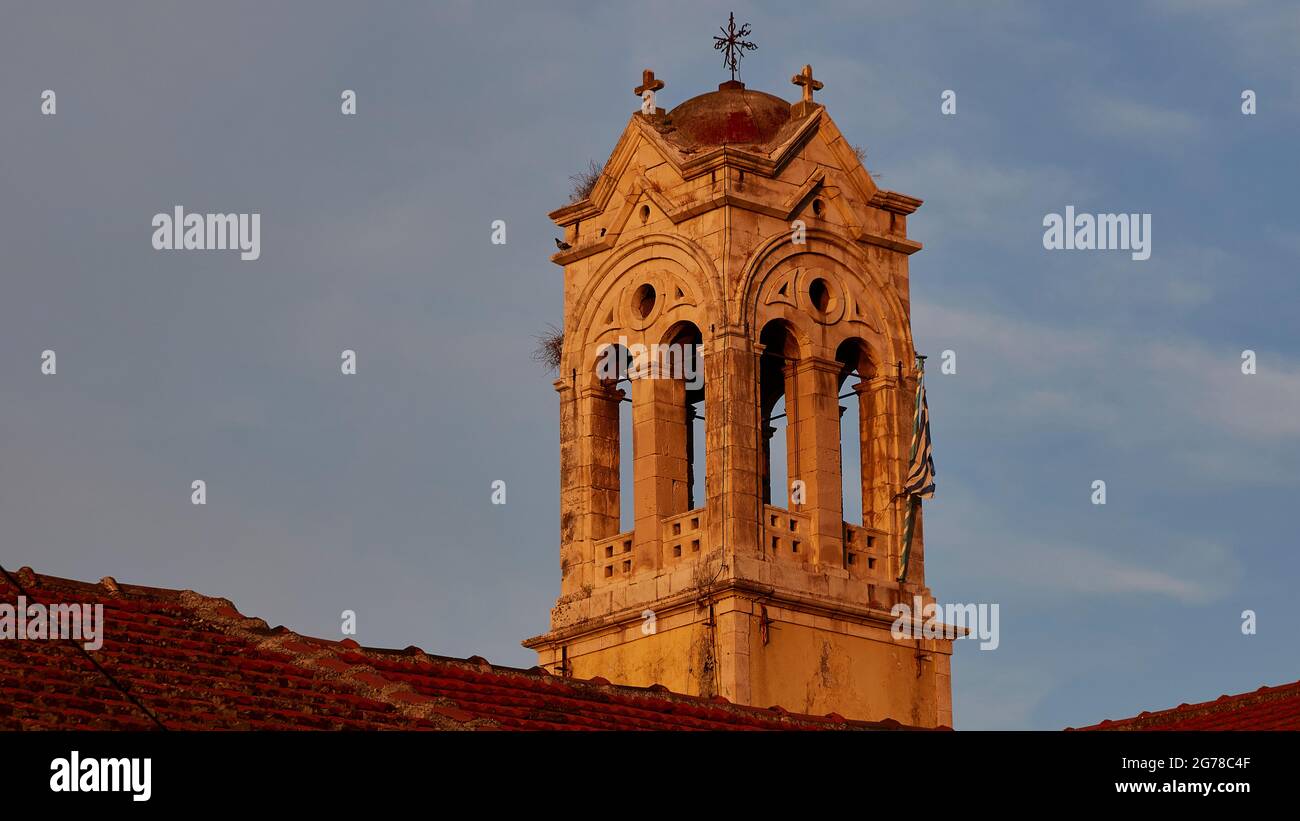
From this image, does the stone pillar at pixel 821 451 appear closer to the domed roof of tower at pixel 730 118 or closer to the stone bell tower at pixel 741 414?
the stone bell tower at pixel 741 414

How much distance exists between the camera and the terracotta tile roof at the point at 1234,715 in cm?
3109

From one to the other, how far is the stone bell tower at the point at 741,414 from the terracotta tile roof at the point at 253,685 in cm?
1537

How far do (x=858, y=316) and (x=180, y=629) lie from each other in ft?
79.9

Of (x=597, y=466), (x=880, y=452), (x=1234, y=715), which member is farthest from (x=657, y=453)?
(x=1234, y=715)

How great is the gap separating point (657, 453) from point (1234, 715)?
18.2 m

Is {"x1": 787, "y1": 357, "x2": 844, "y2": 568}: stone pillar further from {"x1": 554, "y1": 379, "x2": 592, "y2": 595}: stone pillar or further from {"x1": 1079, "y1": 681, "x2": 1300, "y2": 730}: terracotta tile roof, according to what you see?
{"x1": 1079, "y1": 681, "x2": 1300, "y2": 730}: terracotta tile roof

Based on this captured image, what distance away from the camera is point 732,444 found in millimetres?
47781

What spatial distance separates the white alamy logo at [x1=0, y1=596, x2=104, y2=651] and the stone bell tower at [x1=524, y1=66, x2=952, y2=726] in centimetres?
1952

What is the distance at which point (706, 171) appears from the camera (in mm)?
49094
